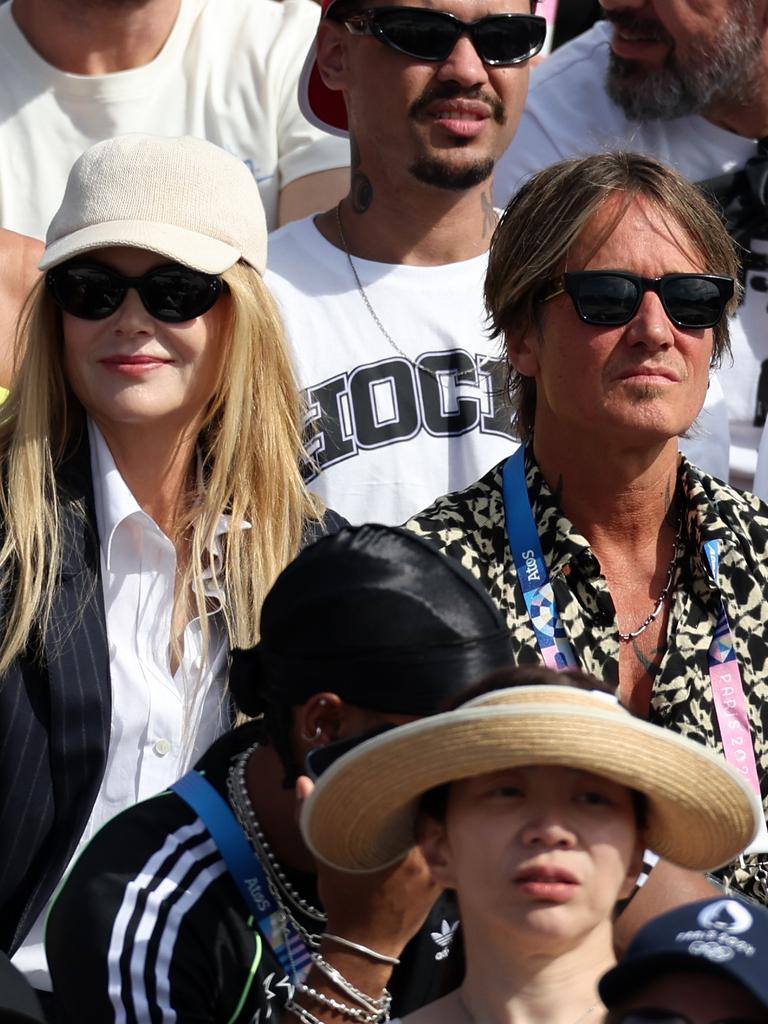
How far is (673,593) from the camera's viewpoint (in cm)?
316

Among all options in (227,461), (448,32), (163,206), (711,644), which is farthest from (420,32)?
(711,644)

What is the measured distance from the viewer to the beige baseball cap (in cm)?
325

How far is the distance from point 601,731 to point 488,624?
0.36 metres

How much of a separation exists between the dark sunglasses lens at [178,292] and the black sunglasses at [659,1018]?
1.88m

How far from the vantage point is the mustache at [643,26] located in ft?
15.4

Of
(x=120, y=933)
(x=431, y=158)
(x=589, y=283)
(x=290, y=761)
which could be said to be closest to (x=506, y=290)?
(x=589, y=283)

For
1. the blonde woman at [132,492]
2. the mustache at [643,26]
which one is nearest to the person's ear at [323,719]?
the blonde woman at [132,492]

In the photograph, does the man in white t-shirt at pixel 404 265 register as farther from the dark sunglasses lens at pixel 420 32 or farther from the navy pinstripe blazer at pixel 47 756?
the navy pinstripe blazer at pixel 47 756

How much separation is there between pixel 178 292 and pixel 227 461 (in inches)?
13.0

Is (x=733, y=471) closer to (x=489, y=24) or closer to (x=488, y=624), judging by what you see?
(x=489, y=24)

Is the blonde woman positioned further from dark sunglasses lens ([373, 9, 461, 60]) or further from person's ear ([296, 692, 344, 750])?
person's ear ([296, 692, 344, 750])

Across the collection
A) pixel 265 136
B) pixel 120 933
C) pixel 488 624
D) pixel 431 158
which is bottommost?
pixel 120 933

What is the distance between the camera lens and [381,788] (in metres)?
2.14

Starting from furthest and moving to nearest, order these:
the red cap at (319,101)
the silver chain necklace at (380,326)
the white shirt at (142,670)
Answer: the red cap at (319,101) → the silver chain necklace at (380,326) → the white shirt at (142,670)
